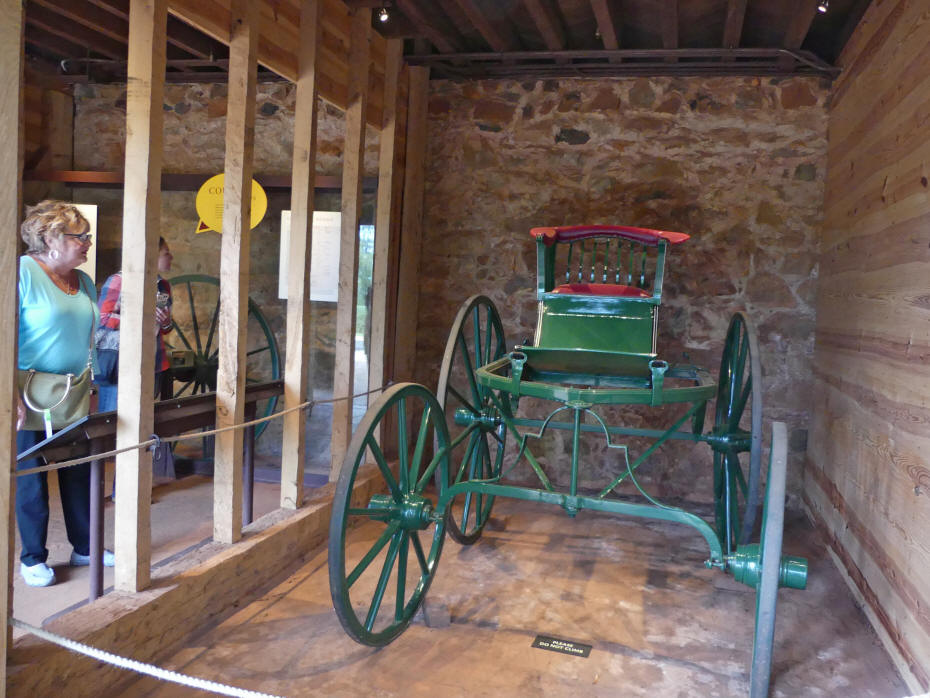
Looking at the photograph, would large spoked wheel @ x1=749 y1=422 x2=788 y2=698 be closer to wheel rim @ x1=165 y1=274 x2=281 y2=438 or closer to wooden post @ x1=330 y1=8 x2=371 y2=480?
wooden post @ x1=330 y1=8 x2=371 y2=480

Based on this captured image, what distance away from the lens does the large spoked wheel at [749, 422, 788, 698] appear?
86.7 inches

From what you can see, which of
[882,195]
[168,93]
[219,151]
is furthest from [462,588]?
[168,93]

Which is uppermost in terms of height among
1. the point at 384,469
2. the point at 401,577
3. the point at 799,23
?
the point at 799,23

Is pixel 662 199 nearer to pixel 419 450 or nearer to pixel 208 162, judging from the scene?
pixel 419 450

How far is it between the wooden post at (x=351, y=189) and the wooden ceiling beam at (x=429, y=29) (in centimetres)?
20

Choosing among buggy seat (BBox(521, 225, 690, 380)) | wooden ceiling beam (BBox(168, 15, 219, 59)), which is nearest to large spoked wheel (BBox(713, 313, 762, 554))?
buggy seat (BBox(521, 225, 690, 380))

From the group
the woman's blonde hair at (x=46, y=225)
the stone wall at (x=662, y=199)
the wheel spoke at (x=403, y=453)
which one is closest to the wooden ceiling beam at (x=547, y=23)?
the stone wall at (x=662, y=199)

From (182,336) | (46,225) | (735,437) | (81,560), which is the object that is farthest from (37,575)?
(735,437)

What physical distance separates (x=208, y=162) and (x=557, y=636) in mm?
3763

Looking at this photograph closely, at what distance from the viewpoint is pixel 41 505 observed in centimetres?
287

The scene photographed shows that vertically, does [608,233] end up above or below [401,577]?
above

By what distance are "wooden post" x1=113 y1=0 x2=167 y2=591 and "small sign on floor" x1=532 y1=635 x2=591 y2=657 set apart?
1.39 meters

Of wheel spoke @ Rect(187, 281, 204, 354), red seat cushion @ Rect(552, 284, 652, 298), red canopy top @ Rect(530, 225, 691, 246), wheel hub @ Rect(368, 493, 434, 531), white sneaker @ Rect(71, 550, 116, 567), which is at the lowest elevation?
white sneaker @ Rect(71, 550, 116, 567)

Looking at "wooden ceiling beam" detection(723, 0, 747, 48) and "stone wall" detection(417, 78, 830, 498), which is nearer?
"wooden ceiling beam" detection(723, 0, 747, 48)
